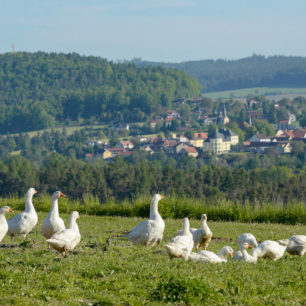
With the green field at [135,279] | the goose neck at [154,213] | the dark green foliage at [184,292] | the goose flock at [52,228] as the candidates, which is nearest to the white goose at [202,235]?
the goose neck at [154,213]

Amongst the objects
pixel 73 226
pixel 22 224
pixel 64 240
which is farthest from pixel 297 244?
pixel 22 224

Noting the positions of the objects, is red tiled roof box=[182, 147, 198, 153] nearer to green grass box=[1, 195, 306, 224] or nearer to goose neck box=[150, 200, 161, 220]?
green grass box=[1, 195, 306, 224]

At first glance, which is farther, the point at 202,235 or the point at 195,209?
the point at 195,209

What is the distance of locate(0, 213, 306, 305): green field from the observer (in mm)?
8953

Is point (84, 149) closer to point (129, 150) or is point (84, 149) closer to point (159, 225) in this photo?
point (129, 150)

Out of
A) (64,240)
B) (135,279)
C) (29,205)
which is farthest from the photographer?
(29,205)

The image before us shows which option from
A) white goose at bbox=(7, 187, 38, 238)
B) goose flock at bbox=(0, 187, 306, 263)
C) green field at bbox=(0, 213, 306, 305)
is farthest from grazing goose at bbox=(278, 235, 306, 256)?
white goose at bbox=(7, 187, 38, 238)

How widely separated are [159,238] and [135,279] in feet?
11.6

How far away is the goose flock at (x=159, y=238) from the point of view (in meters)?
11.2

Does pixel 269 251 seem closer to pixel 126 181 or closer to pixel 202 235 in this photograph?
pixel 202 235

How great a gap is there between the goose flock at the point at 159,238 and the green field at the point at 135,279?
256 millimetres

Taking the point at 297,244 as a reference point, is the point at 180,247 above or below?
above

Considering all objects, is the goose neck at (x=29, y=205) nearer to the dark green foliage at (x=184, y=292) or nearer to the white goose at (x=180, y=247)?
the white goose at (x=180, y=247)

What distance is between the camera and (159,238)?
43.2 ft
